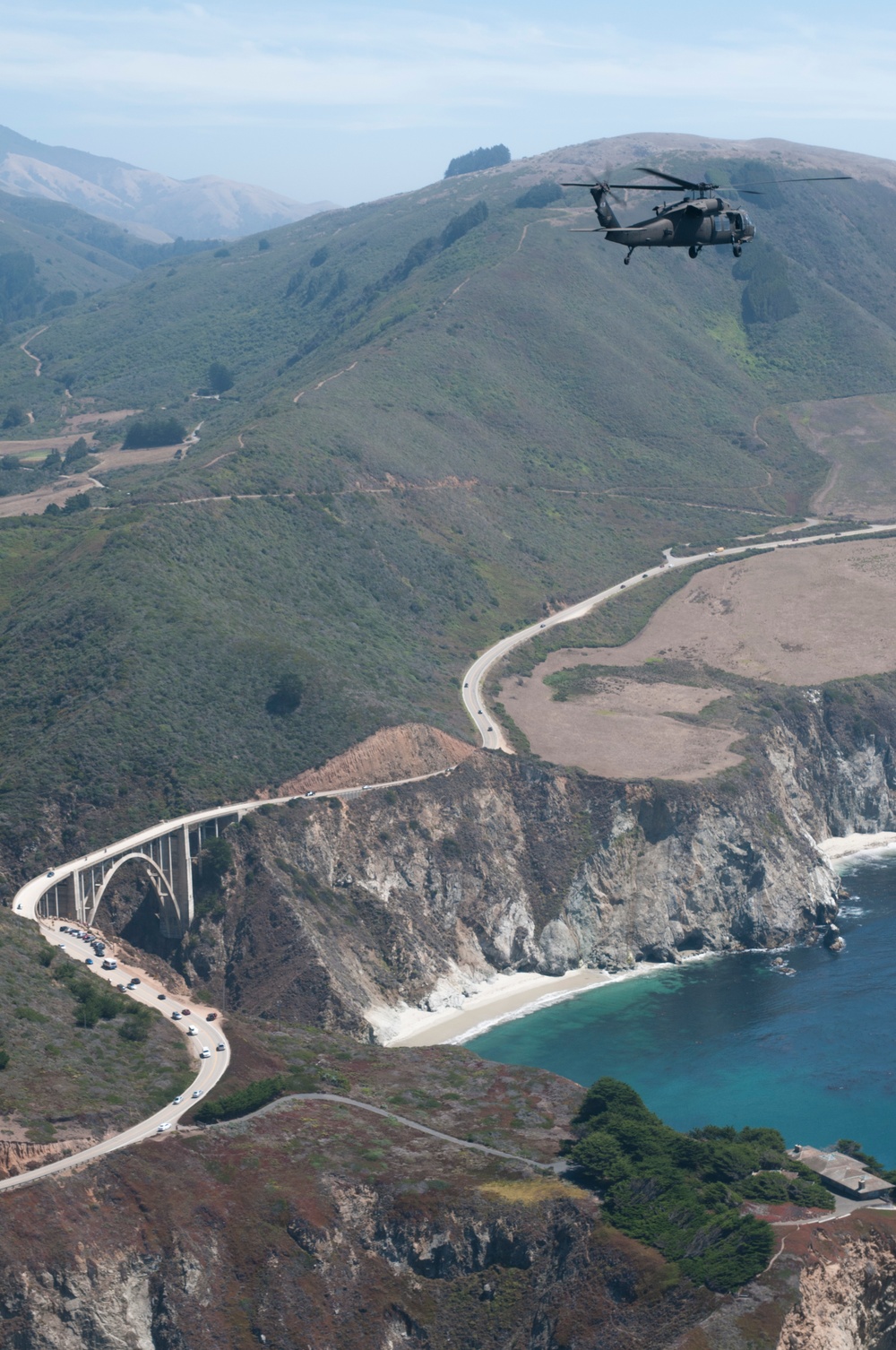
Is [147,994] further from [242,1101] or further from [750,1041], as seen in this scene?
[750,1041]

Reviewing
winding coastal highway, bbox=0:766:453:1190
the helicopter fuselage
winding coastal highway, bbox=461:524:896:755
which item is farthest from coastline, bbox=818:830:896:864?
the helicopter fuselage

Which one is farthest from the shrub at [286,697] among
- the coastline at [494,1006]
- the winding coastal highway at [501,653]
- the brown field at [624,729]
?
the coastline at [494,1006]

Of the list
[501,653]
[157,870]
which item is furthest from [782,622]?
[157,870]

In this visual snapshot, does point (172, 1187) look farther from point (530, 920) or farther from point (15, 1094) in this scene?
point (530, 920)

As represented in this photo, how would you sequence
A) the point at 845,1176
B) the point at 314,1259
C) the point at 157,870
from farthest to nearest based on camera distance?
the point at 157,870, the point at 845,1176, the point at 314,1259

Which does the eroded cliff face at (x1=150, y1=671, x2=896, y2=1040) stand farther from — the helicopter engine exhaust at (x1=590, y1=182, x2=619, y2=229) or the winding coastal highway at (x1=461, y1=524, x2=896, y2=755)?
the helicopter engine exhaust at (x1=590, y1=182, x2=619, y2=229)

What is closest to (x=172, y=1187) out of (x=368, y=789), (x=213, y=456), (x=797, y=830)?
(x=368, y=789)
